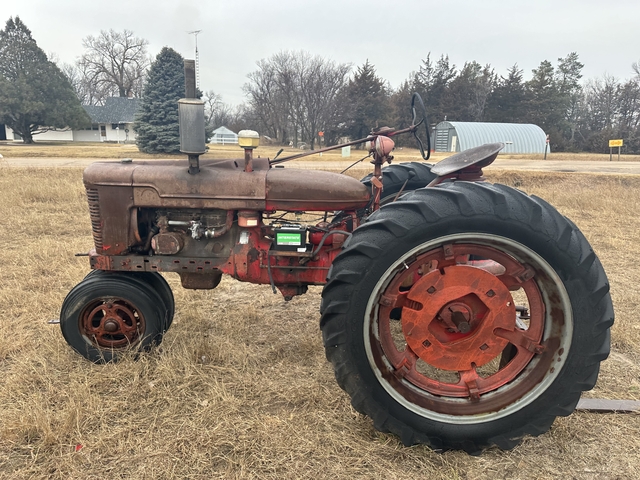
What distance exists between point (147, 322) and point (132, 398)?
52 centimetres

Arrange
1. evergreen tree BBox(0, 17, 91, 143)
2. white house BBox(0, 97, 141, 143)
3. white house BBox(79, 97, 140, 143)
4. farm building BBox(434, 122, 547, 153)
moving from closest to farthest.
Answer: farm building BBox(434, 122, 547, 153) < evergreen tree BBox(0, 17, 91, 143) < white house BBox(0, 97, 141, 143) < white house BBox(79, 97, 140, 143)

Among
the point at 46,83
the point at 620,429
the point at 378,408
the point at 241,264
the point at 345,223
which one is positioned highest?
the point at 46,83

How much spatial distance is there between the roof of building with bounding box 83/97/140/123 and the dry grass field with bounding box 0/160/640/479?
4457 cm

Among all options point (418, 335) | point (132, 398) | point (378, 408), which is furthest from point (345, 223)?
point (132, 398)

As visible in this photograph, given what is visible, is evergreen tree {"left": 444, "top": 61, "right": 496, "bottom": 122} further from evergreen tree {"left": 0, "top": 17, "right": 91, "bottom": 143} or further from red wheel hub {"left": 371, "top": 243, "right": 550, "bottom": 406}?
red wheel hub {"left": 371, "top": 243, "right": 550, "bottom": 406}

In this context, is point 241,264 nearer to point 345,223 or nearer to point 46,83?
point 345,223

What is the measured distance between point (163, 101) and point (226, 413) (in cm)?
2103

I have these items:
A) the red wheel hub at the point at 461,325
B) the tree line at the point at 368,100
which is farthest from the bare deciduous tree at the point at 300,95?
the red wheel hub at the point at 461,325

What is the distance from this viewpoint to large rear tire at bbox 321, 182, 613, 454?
195 cm

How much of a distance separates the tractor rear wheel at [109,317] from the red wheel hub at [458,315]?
168 cm

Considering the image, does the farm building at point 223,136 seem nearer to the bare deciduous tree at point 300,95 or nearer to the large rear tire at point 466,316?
the bare deciduous tree at point 300,95

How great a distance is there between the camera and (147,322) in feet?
9.32

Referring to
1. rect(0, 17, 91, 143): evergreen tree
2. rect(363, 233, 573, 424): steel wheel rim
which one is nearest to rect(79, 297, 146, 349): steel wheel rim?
rect(363, 233, 573, 424): steel wheel rim

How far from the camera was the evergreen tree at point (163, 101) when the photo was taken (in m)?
20.6
